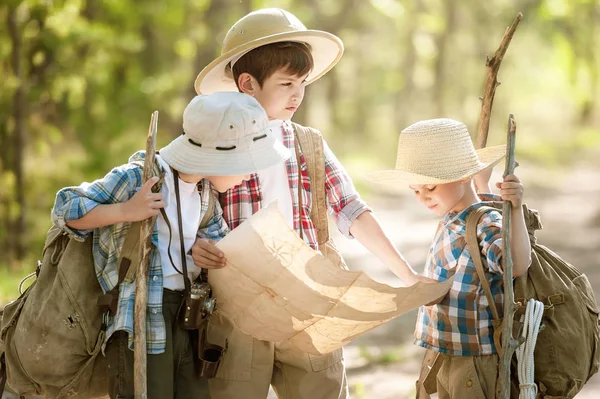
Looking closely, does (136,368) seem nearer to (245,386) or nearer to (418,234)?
(245,386)

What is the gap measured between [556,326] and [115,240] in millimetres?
1704

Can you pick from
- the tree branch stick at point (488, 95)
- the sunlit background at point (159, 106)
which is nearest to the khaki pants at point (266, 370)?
the tree branch stick at point (488, 95)

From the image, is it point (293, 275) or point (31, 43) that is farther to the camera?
point (31, 43)

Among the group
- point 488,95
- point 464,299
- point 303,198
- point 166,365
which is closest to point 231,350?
point 166,365

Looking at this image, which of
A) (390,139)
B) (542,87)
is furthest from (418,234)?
(542,87)

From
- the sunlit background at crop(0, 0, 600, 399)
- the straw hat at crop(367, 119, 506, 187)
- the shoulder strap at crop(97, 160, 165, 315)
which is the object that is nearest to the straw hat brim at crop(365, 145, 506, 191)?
the straw hat at crop(367, 119, 506, 187)

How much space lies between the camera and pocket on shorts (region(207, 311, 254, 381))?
127 inches

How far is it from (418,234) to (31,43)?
6.79m

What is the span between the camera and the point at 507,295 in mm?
2906

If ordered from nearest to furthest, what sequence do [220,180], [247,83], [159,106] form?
[220,180], [247,83], [159,106]

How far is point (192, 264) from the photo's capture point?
304 centimetres

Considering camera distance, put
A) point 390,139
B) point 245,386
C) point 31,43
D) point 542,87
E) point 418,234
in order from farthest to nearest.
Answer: point 542,87 → point 390,139 → point 418,234 → point 31,43 → point 245,386

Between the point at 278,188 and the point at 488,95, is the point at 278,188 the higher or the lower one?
the lower one

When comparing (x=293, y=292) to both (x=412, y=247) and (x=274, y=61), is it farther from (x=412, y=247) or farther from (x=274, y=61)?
(x=412, y=247)
